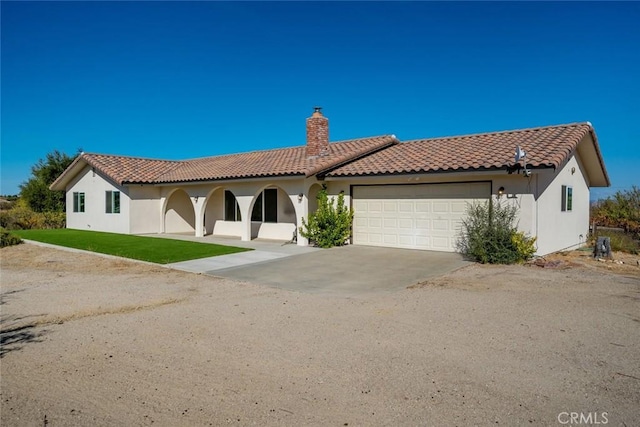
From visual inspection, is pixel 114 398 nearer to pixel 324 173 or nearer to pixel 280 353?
pixel 280 353

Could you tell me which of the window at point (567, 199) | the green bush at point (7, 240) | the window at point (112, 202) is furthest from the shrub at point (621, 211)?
the green bush at point (7, 240)

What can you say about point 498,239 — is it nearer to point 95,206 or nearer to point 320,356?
point 320,356

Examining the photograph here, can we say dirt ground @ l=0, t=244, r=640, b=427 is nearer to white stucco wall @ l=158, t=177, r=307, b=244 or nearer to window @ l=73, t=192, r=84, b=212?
white stucco wall @ l=158, t=177, r=307, b=244

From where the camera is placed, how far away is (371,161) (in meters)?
17.8

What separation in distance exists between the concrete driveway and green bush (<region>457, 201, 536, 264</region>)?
Result: 2.20 ft

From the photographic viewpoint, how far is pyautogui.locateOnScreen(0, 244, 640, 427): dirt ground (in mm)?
3984

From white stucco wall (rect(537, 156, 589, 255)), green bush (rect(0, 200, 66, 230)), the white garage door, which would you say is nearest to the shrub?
white stucco wall (rect(537, 156, 589, 255))

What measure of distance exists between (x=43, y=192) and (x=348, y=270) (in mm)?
28593

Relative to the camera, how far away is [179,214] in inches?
995

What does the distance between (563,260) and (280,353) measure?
10969 millimetres

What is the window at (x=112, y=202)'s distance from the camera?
78.7 ft

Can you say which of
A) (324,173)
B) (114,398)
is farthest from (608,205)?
(114,398)

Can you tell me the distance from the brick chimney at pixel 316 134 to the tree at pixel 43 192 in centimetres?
2181

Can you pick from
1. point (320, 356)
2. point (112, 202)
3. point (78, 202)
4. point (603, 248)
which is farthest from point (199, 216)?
point (320, 356)
